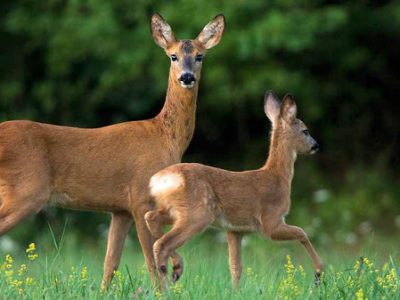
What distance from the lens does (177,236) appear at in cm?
704

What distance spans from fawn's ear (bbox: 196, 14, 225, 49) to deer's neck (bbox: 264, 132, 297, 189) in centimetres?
129

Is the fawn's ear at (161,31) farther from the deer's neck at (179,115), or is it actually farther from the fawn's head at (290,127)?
the fawn's head at (290,127)

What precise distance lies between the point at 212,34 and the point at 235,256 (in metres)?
2.32

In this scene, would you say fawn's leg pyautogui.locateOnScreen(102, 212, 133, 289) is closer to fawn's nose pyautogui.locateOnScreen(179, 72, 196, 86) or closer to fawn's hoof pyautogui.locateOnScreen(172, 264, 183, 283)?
fawn's nose pyautogui.locateOnScreen(179, 72, 196, 86)

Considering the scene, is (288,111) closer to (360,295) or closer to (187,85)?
(187,85)

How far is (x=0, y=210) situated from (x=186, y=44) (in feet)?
5.99

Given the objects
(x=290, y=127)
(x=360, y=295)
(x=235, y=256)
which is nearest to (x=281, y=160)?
(x=290, y=127)

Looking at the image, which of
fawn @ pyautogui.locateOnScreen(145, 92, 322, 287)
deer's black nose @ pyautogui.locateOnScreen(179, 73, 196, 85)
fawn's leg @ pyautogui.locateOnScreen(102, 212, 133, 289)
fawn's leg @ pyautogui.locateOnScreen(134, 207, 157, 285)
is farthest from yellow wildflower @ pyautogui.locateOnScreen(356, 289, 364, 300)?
deer's black nose @ pyautogui.locateOnScreen(179, 73, 196, 85)

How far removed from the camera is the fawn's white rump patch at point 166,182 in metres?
7.11

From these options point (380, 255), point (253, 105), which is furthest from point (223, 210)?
point (253, 105)

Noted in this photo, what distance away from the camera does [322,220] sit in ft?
47.2

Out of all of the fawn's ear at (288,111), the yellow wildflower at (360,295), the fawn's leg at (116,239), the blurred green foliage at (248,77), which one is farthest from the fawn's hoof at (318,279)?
the blurred green foliage at (248,77)

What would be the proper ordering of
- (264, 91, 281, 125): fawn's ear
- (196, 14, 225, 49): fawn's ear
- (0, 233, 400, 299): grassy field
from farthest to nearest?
(196, 14, 225, 49): fawn's ear → (264, 91, 281, 125): fawn's ear → (0, 233, 400, 299): grassy field

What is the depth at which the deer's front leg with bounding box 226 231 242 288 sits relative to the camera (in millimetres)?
7398
